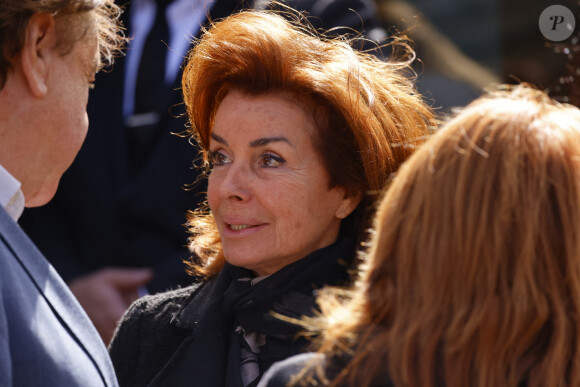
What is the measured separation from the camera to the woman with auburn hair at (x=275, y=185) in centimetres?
219

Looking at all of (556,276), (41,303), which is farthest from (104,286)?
(556,276)

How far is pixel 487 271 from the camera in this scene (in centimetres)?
134

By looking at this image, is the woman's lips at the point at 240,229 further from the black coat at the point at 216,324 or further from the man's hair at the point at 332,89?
the man's hair at the point at 332,89

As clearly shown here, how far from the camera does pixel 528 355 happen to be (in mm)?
1335

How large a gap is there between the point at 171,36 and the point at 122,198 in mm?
738

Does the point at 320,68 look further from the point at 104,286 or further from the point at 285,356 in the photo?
the point at 104,286

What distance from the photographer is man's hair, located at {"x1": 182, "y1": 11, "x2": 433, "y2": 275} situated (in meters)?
2.26

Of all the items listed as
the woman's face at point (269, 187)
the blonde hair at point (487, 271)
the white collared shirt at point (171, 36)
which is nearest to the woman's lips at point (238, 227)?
the woman's face at point (269, 187)

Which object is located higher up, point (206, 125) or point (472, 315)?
point (472, 315)

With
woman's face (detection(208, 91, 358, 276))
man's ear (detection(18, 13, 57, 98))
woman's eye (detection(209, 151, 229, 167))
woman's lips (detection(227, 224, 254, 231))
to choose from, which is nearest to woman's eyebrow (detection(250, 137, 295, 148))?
woman's face (detection(208, 91, 358, 276))

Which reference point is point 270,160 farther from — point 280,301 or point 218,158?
point 280,301

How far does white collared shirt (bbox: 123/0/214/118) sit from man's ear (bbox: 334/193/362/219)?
4.03 feet

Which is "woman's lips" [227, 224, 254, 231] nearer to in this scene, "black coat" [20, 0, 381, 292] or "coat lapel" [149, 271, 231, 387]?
"coat lapel" [149, 271, 231, 387]

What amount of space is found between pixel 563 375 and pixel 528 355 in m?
0.07
